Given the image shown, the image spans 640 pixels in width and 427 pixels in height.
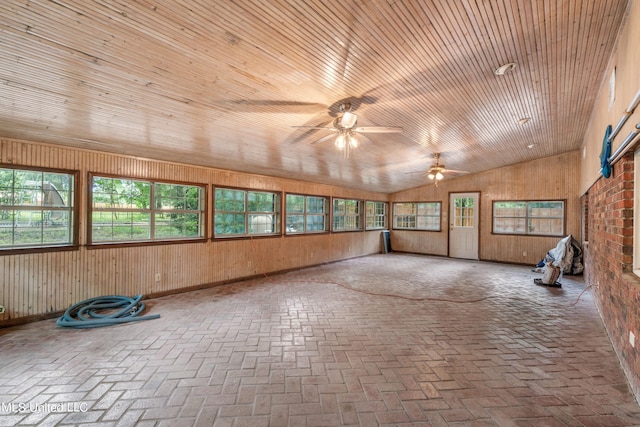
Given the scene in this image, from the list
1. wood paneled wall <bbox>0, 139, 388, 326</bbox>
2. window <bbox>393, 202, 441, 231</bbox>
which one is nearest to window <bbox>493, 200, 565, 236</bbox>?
window <bbox>393, 202, 441, 231</bbox>

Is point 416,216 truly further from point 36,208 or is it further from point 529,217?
point 36,208

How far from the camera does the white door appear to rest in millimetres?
8438

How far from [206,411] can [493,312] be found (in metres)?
3.94

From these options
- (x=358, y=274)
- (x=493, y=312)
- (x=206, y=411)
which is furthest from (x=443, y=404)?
(x=358, y=274)

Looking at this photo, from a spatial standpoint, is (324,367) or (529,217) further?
(529,217)

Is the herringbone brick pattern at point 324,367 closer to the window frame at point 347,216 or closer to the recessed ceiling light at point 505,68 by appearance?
the recessed ceiling light at point 505,68

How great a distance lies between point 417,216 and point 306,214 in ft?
15.3

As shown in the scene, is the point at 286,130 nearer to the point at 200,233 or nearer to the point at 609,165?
the point at 200,233

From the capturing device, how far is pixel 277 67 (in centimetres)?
233

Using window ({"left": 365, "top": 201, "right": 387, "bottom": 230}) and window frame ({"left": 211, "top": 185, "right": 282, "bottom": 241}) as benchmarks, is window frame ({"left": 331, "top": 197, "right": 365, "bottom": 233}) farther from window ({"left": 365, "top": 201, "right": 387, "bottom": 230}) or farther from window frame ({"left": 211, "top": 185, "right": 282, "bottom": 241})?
window frame ({"left": 211, "top": 185, "right": 282, "bottom": 241})

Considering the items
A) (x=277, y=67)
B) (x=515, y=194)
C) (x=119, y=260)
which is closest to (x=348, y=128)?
(x=277, y=67)

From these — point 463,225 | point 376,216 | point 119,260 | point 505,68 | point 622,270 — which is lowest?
point 119,260

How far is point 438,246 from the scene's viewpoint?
362 inches

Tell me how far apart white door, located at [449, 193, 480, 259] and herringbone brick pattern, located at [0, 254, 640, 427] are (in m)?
4.12
